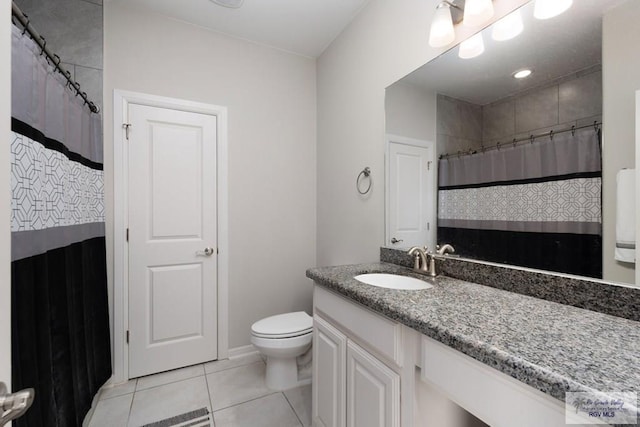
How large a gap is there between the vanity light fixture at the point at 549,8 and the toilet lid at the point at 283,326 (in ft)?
6.52

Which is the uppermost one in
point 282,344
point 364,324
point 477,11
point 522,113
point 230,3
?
point 230,3

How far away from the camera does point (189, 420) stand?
1631 mm

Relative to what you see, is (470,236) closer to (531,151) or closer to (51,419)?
(531,151)

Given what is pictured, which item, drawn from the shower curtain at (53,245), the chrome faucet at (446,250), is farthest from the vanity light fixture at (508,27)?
the shower curtain at (53,245)

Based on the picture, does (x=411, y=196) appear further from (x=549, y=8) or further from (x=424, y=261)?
(x=549, y=8)

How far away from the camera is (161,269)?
2.13 m

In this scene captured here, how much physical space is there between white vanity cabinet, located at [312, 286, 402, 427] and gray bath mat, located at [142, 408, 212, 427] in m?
0.67

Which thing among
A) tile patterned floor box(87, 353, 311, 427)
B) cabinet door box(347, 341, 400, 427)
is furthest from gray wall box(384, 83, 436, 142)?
tile patterned floor box(87, 353, 311, 427)

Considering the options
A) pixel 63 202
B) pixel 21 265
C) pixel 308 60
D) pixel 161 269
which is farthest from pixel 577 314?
pixel 308 60

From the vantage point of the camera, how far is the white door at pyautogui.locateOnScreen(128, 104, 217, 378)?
2059 mm

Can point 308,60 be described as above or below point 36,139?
above

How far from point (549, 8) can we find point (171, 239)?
2480mm

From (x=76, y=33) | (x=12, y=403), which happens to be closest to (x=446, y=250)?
(x=12, y=403)

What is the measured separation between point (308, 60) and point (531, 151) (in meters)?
2.14
